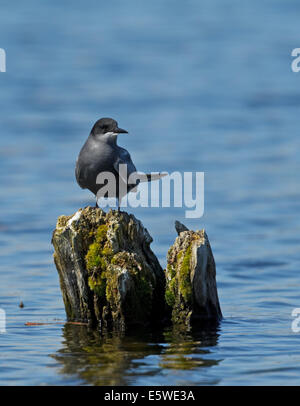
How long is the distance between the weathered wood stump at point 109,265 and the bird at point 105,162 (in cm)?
68

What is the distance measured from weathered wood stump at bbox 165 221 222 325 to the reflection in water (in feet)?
0.84

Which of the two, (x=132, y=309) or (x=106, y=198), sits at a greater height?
(x=106, y=198)

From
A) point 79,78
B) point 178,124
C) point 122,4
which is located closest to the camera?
point 178,124

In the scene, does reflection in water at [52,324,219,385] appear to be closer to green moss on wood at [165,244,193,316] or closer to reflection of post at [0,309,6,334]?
green moss on wood at [165,244,193,316]

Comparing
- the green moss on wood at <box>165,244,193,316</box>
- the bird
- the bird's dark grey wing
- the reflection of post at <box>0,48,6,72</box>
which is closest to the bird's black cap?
the bird

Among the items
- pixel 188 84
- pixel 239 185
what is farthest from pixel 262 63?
pixel 239 185

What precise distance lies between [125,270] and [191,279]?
0.72 m

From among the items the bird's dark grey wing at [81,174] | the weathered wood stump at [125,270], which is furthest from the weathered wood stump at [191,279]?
the bird's dark grey wing at [81,174]

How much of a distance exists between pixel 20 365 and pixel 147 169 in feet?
35.5

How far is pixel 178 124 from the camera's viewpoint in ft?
79.6

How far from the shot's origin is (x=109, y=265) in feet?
30.3

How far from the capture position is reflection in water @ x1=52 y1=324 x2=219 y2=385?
7.84 metres

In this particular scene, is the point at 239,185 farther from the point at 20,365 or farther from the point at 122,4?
the point at 122,4
